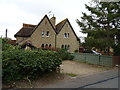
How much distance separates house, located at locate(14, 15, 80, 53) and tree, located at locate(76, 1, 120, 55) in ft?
41.8

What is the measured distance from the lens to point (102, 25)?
14305 mm

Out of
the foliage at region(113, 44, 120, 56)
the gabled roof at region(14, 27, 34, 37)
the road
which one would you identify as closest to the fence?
the foliage at region(113, 44, 120, 56)

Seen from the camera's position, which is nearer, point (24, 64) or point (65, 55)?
point (24, 64)

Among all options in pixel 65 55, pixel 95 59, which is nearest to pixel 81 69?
pixel 95 59

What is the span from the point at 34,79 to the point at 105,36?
9.69m

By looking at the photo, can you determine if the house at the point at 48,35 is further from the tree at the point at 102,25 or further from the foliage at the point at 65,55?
the tree at the point at 102,25

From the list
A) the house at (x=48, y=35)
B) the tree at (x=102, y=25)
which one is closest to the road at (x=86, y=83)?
the tree at (x=102, y=25)

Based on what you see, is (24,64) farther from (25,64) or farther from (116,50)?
(116,50)

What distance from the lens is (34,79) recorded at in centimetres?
714

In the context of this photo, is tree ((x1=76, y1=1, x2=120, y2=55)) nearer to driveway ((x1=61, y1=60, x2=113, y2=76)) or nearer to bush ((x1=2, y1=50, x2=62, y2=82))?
driveway ((x1=61, y1=60, x2=113, y2=76))

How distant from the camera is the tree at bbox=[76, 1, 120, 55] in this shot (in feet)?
43.3

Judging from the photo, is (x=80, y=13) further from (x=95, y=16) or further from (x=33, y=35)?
(x=33, y=35)

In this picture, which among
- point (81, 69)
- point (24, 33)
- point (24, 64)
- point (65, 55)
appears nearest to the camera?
point (24, 64)

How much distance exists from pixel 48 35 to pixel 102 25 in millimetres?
14214
